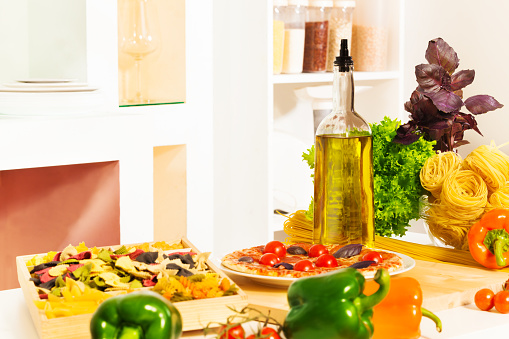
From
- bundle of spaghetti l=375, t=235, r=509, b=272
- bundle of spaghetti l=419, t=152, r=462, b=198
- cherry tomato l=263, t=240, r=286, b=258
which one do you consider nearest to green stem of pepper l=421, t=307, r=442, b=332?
cherry tomato l=263, t=240, r=286, b=258

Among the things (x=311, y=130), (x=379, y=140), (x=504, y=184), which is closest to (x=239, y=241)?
(x=311, y=130)

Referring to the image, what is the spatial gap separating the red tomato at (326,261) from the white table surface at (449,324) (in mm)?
170

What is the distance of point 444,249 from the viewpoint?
4.73ft

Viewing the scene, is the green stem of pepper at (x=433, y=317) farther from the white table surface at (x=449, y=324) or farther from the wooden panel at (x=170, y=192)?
the wooden panel at (x=170, y=192)

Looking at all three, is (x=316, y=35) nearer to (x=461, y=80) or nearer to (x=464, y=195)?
(x=461, y=80)

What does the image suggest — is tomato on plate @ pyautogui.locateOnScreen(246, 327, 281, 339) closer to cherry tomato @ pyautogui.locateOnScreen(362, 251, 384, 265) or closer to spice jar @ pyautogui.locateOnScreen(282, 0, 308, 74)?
cherry tomato @ pyautogui.locateOnScreen(362, 251, 384, 265)

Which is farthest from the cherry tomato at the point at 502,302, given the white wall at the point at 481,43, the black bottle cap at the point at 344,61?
the white wall at the point at 481,43

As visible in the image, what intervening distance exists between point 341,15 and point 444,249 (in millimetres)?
1495

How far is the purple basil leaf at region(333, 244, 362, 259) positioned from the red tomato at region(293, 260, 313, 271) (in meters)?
0.09

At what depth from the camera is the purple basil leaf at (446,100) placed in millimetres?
1564

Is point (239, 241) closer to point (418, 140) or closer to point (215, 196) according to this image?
point (215, 196)

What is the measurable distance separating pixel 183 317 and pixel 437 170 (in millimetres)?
757

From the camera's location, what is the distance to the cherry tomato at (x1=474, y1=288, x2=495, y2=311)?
3.70ft

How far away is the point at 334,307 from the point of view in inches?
30.9
